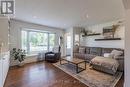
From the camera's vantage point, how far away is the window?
18.6 ft

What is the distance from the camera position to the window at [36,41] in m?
5.66

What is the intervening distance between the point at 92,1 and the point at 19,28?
4062 millimetres

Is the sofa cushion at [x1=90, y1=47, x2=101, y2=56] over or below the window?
below

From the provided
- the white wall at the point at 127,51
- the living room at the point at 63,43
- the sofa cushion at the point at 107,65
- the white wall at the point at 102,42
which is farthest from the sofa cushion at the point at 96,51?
the white wall at the point at 127,51

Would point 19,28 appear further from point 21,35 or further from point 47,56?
point 47,56

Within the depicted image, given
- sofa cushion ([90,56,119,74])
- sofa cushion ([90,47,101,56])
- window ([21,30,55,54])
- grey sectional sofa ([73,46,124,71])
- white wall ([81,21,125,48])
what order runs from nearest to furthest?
1. sofa cushion ([90,56,119,74])
2. white wall ([81,21,125,48])
3. grey sectional sofa ([73,46,124,71])
4. sofa cushion ([90,47,101,56])
5. window ([21,30,55,54])

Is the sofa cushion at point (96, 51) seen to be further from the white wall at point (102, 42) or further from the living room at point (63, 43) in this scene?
the white wall at point (102, 42)

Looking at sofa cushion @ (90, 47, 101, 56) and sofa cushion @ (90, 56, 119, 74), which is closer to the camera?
sofa cushion @ (90, 56, 119, 74)

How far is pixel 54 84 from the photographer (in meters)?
2.75

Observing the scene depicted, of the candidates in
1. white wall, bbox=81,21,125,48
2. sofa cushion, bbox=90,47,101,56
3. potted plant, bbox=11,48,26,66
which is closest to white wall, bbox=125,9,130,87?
white wall, bbox=81,21,125,48

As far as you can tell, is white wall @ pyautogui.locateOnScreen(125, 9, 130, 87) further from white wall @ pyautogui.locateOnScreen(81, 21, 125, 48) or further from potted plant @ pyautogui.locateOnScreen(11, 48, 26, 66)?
potted plant @ pyautogui.locateOnScreen(11, 48, 26, 66)

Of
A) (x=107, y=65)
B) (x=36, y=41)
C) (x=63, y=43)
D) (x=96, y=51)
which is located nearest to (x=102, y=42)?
(x=96, y=51)

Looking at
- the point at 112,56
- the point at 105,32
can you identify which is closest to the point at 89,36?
the point at 105,32

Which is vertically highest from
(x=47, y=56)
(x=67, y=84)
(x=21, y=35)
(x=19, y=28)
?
(x=19, y=28)
